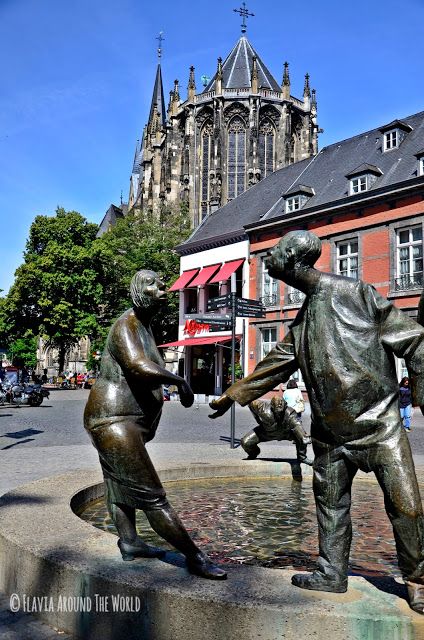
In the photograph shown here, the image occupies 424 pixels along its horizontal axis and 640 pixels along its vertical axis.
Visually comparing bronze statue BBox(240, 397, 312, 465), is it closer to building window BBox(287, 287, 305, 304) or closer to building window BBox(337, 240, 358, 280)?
building window BBox(337, 240, 358, 280)

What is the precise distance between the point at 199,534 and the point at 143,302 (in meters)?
2.13

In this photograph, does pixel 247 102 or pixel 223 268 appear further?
pixel 247 102

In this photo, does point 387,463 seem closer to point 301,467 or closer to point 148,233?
point 301,467

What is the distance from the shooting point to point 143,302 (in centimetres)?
341

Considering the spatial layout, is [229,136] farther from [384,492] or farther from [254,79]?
[384,492]

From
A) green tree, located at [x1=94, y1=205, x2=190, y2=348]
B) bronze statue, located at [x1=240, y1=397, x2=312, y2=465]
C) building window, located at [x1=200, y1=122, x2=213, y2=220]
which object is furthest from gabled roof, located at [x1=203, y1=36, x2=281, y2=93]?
bronze statue, located at [x1=240, y1=397, x2=312, y2=465]

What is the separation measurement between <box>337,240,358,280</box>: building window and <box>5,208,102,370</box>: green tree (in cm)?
2035

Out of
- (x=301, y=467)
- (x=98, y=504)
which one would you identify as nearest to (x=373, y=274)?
(x=301, y=467)

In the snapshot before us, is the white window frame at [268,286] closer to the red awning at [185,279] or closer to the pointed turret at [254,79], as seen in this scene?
the red awning at [185,279]

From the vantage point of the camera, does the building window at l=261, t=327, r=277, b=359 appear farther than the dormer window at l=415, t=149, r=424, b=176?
Yes

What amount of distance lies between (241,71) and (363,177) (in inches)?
1314

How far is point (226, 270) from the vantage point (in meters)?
31.8

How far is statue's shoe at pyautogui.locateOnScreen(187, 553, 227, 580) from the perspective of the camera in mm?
2785

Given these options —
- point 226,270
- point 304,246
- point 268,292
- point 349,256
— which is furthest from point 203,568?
point 226,270
